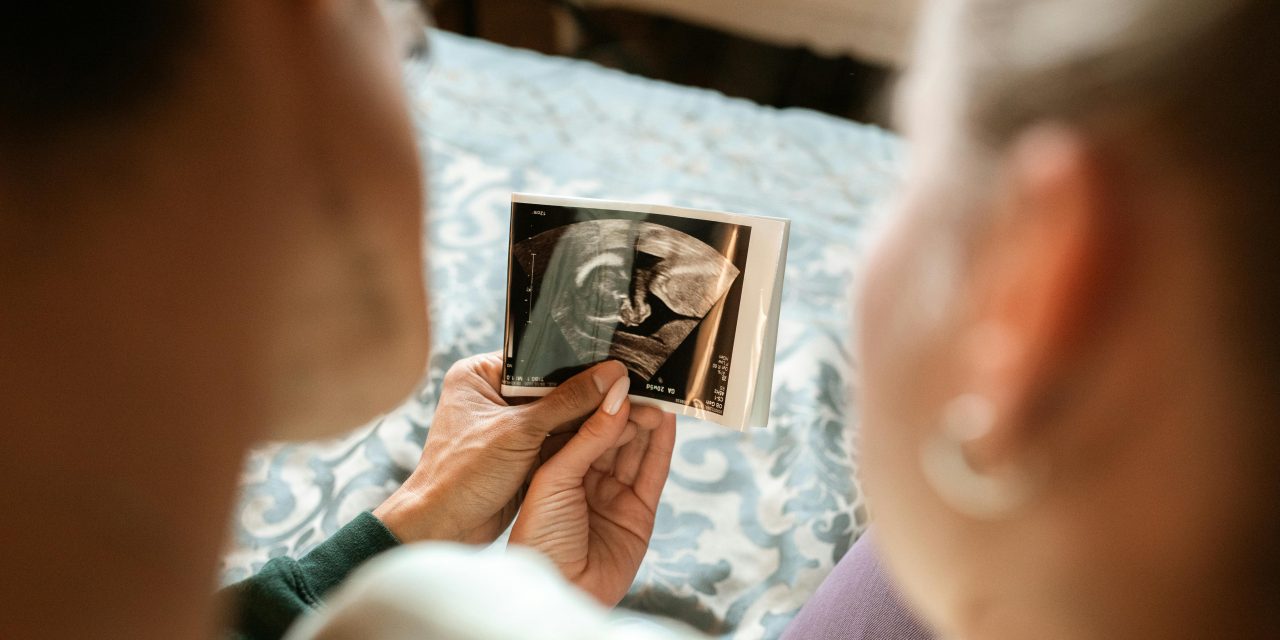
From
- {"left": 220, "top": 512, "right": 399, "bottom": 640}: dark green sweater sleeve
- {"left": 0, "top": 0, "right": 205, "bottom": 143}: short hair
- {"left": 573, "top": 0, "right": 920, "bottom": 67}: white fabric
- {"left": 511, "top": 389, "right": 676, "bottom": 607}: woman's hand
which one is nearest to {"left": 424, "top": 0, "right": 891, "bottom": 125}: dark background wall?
{"left": 573, "top": 0, "right": 920, "bottom": 67}: white fabric

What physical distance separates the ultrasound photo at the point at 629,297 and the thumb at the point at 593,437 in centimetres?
3

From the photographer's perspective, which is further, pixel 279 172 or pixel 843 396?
pixel 843 396

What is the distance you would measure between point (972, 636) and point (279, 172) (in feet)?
1.18

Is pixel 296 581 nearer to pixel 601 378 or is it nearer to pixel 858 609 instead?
pixel 601 378

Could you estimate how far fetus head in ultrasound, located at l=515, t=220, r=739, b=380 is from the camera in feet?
2.71

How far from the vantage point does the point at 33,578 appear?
0.29 metres

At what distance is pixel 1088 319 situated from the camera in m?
0.30

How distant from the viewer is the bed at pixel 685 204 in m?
0.93

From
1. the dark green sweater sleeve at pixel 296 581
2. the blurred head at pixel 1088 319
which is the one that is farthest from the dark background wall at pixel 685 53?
the blurred head at pixel 1088 319

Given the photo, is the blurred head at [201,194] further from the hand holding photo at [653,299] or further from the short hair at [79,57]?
the hand holding photo at [653,299]

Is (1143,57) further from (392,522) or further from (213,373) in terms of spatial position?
(392,522)

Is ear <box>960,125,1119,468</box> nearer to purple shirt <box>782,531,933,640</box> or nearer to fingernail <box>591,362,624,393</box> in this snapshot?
purple shirt <box>782,531,933,640</box>

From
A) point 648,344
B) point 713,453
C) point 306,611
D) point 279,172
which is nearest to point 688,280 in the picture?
point 648,344

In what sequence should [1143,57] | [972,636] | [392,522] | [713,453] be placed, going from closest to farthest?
[1143,57], [972,636], [392,522], [713,453]
